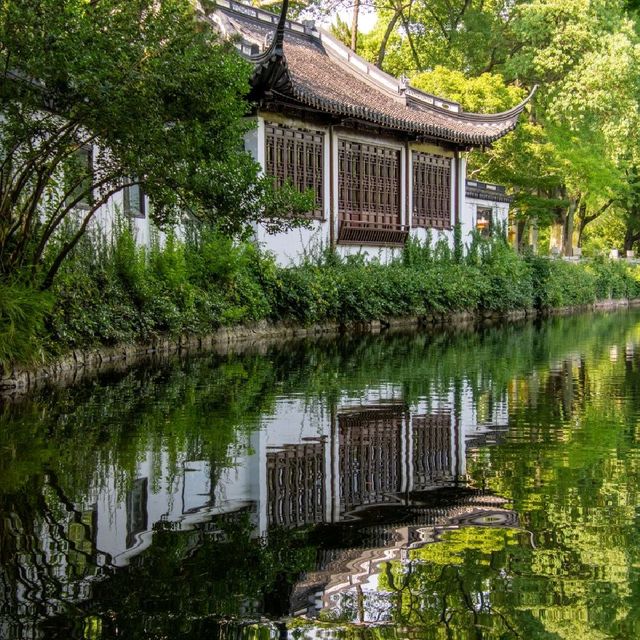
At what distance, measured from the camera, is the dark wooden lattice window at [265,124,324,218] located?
25656mm

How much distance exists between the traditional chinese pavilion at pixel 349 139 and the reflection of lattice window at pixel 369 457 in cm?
1304

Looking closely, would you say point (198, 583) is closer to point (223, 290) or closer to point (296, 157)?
point (223, 290)

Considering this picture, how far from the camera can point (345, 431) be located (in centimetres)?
931

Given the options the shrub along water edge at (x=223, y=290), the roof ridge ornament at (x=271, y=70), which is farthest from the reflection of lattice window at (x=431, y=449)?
the roof ridge ornament at (x=271, y=70)

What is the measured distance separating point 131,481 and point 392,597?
9.90 feet

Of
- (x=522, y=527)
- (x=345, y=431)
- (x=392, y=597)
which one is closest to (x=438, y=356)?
(x=345, y=431)

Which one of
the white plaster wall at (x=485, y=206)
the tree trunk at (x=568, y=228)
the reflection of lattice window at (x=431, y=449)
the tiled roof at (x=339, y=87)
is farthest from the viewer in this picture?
the tree trunk at (x=568, y=228)

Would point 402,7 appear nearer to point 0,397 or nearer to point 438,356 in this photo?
point 438,356

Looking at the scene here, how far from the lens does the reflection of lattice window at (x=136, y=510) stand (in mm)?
5562

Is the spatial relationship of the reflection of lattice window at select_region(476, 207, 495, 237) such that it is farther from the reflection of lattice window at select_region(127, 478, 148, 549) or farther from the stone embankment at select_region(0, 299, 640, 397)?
the reflection of lattice window at select_region(127, 478, 148, 549)

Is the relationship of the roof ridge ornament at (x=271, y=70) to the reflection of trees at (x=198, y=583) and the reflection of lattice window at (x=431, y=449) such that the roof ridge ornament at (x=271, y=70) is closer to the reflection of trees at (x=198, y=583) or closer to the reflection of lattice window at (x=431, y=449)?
the reflection of lattice window at (x=431, y=449)

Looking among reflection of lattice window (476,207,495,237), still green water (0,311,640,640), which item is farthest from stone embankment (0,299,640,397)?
reflection of lattice window (476,207,495,237)

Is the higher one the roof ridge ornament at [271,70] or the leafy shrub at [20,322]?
the roof ridge ornament at [271,70]

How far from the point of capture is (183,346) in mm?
19391
